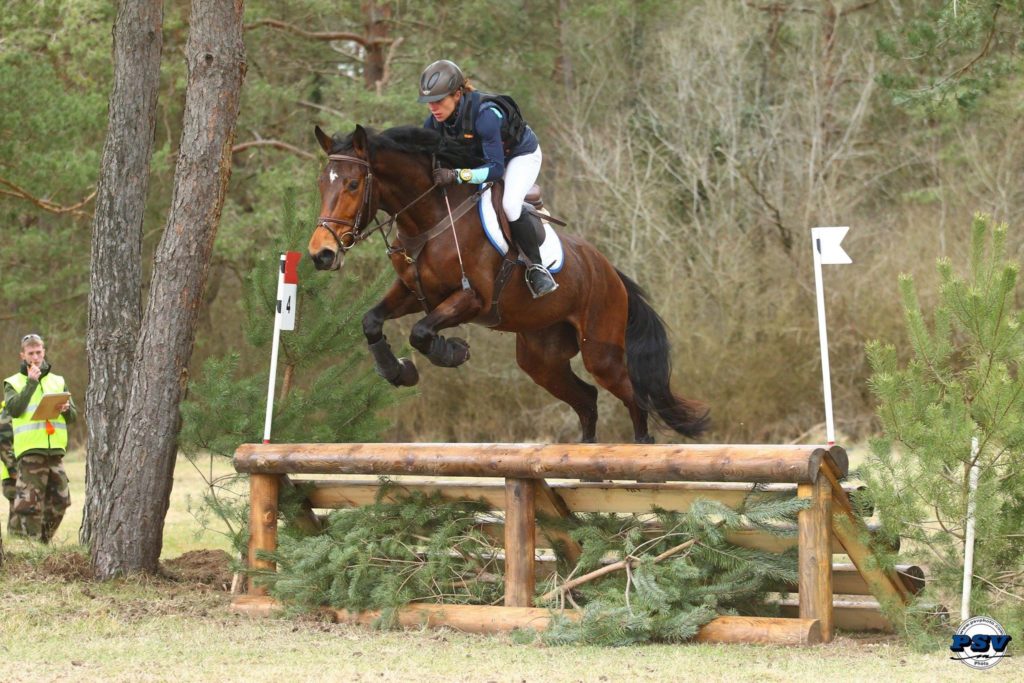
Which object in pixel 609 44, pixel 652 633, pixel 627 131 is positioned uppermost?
pixel 609 44

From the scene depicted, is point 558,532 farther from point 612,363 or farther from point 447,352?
point 612,363

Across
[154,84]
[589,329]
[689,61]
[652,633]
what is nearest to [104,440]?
[154,84]

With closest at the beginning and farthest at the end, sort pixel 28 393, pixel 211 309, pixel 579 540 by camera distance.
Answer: pixel 579 540 < pixel 28 393 < pixel 211 309

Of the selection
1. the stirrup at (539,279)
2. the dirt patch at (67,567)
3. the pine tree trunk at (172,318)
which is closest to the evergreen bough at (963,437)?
the stirrup at (539,279)

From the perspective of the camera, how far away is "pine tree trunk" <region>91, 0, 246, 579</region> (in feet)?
22.1

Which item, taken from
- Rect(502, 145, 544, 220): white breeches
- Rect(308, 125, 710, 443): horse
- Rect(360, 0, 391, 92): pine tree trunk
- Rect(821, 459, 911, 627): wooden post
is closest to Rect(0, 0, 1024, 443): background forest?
Rect(360, 0, 391, 92): pine tree trunk

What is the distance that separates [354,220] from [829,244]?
2178mm

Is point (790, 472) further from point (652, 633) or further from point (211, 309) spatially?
point (211, 309)

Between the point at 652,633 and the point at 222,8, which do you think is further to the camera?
the point at 222,8

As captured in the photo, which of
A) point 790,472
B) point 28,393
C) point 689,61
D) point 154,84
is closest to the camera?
point 790,472

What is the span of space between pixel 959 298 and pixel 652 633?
188 centimetres

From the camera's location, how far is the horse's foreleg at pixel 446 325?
5.86m

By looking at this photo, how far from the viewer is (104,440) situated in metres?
7.09

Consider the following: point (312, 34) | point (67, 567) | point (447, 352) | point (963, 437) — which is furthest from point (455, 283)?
point (312, 34)
